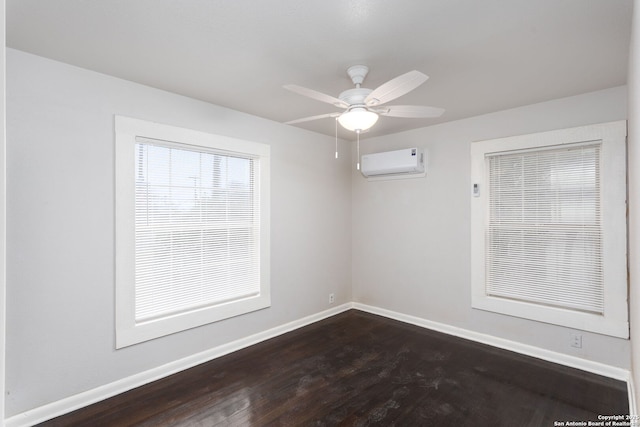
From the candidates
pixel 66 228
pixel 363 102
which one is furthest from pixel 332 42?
pixel 66 228

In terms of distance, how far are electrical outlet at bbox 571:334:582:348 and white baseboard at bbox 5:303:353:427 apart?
276 centimetres

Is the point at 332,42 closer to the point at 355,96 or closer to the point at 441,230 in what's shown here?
the point at 355,96

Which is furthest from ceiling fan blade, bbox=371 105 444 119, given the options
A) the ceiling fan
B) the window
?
the window

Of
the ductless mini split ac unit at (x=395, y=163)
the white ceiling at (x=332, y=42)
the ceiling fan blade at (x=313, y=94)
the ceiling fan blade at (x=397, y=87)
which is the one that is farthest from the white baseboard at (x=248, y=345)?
the ceiling fan blade at (x=397, y=87)

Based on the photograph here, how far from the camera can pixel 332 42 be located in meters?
2.02

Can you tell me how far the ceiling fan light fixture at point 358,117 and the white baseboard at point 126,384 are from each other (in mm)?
2419

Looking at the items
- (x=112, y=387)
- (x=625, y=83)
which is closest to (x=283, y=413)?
(x=112, y=387)

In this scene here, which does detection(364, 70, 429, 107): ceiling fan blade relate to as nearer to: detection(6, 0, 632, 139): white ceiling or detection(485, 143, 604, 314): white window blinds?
detection(6, 0, 632, 139): white ceiling

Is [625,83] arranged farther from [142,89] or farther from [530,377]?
[142,89]

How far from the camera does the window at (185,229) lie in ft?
8.59

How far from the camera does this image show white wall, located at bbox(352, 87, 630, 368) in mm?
2955

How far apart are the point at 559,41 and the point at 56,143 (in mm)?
3330

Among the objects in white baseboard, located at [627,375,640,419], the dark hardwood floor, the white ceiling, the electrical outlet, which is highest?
the white ceiling

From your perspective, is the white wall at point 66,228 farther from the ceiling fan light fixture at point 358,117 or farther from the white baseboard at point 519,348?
the white baseboard at point 519,348
